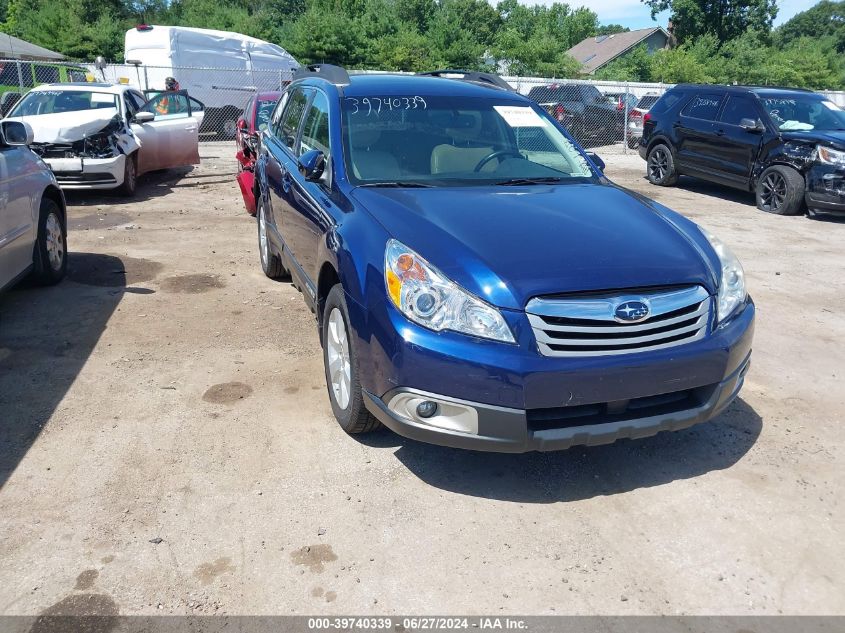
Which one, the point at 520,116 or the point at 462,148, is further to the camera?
the point at 520,116

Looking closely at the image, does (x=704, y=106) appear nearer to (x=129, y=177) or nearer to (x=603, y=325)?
(x=129, y=177)

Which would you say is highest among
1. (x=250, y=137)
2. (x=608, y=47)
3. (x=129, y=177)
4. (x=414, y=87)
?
(x=608, y=47)

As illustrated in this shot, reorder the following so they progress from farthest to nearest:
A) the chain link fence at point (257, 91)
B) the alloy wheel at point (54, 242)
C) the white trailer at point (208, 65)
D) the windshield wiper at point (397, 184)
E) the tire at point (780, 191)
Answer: the white trailer at point (208, 65), the chain link fence at point (257, 91), the tire at point (780, 191), the alloy wheel at point (54, 242), the windshield wiper at point (397, 184)

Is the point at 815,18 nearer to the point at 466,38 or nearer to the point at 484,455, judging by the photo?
the point at 466,38

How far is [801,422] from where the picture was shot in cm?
432

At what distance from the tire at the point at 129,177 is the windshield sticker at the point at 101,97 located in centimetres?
95

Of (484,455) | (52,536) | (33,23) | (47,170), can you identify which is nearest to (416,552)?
(484,455)

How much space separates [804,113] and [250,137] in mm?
8479

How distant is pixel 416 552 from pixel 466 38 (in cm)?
4013

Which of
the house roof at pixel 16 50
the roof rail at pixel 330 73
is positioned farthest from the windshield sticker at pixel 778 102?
the house roof at pixel 16 50

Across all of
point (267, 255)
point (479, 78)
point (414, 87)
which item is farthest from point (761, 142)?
point (414, 87)

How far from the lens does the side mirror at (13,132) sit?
221 inches

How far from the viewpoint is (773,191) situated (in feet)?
37.4

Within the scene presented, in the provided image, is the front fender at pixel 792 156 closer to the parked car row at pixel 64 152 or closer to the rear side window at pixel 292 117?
the rear side window at pixel 292 117
